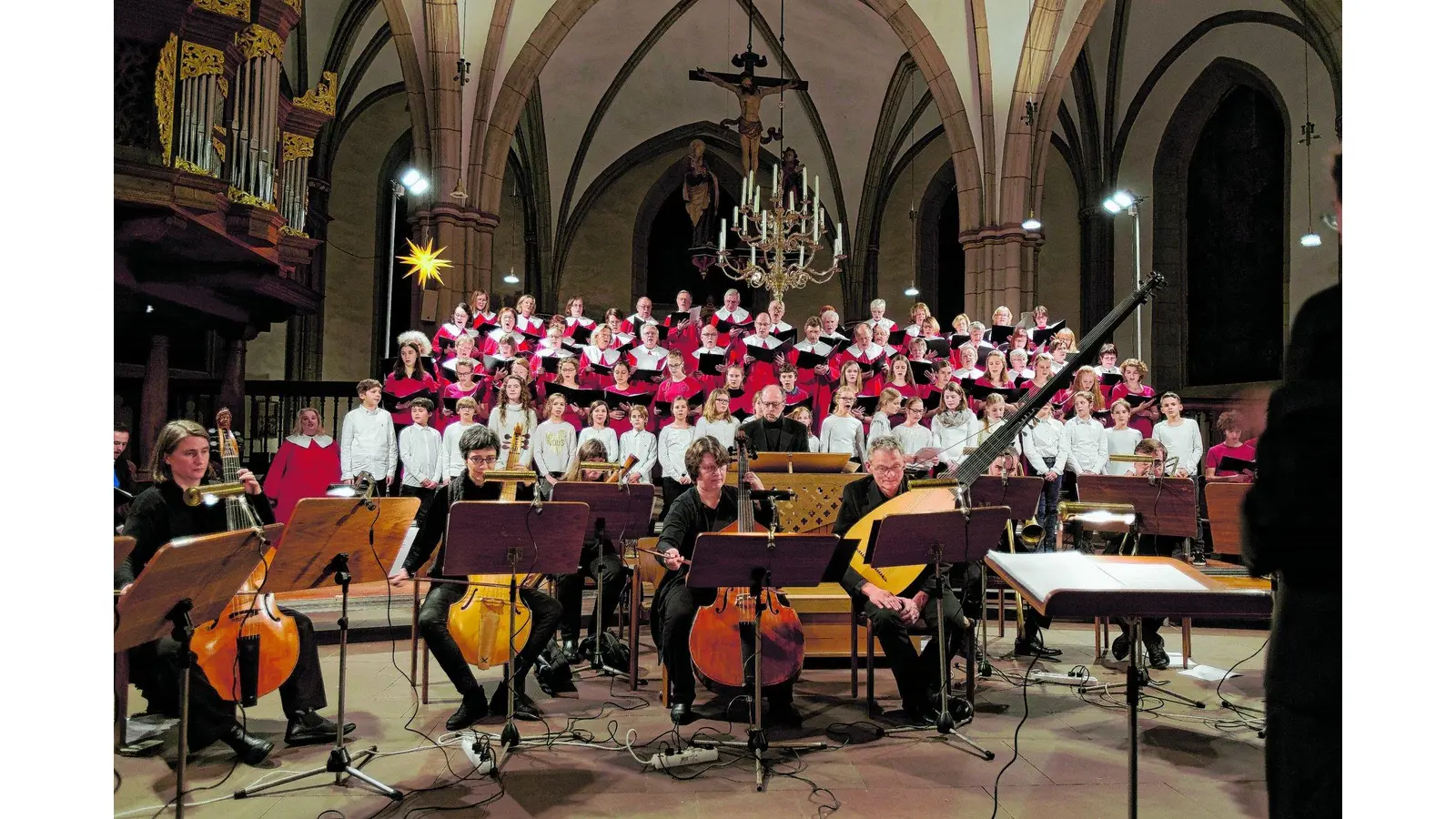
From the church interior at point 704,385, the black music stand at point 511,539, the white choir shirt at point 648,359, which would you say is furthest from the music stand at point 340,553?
the white choir shirt at point 648,359

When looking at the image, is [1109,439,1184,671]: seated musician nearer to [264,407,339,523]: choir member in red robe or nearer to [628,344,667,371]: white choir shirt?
[628,344,667,371]: white choir shirt

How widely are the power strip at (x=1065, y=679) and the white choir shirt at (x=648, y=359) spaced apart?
5041 millimetres

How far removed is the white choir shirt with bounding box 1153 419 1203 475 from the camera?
8.24m

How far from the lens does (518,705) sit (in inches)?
188

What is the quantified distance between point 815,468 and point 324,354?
540 inches

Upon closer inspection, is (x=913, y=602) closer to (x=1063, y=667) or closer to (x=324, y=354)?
(x=1063, y=667)

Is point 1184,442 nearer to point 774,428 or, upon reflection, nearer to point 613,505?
point 774,428

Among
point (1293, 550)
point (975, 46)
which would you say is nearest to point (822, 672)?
point (1293, 550)

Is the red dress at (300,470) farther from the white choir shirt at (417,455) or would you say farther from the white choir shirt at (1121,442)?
the white choir shirt at (1121,442)

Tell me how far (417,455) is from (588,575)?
2.67 metres

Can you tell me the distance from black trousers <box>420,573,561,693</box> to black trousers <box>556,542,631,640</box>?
2.89 feet

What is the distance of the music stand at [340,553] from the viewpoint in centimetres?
364

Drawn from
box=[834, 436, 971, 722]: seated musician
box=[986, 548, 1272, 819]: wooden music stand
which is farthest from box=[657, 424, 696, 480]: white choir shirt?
box=[986, 548, 1272, 819]: wooden music stand

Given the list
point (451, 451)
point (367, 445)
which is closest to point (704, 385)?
point (451, 451)
